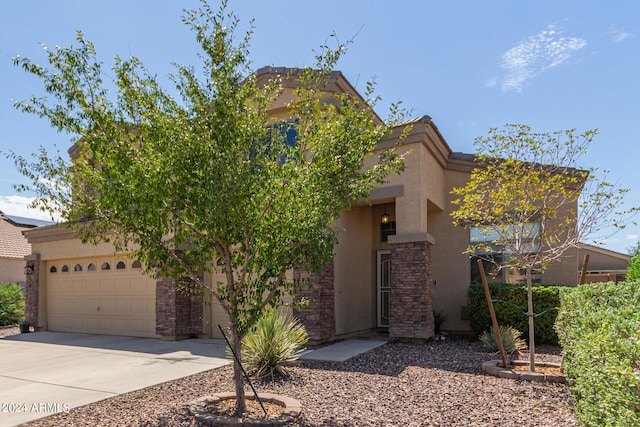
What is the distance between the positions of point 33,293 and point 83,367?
353 inches

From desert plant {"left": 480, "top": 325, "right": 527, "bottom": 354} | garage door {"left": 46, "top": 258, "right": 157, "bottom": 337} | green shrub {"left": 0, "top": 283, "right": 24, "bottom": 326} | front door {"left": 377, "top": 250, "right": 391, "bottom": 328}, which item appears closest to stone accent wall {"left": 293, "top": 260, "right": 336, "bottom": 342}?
front door {"left": 377, "top": 250, "right": 391, "bottom": 328}

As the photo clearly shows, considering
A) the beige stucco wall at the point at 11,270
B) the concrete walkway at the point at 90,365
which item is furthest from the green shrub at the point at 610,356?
the beige stucco wall at the point at 11,270

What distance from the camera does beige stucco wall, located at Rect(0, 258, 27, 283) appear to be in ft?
73.5

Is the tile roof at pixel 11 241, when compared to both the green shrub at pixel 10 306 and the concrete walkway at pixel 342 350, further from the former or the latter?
the concrete walkway at pixel 342 350

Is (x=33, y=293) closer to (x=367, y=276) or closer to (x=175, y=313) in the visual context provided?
(x=175, y=313)

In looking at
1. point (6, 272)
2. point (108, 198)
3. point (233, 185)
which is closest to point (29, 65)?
point (108, 198)

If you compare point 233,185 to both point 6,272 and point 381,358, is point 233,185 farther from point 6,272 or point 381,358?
point 6,272

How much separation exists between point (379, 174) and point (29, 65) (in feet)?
14.1

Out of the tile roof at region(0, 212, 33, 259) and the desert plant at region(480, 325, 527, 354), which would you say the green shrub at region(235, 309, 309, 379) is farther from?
the tile roof at region(0, 212, 33, 259)

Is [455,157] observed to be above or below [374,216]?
above

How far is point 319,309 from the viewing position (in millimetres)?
10648

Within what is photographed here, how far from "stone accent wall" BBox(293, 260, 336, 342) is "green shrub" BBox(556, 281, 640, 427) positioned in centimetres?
618

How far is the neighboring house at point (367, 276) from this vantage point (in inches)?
426

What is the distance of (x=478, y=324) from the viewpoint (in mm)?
11250
